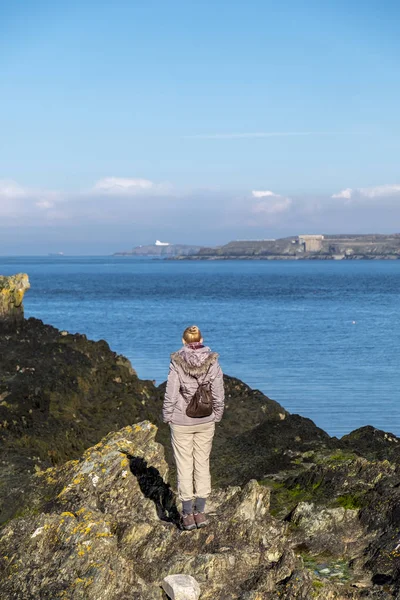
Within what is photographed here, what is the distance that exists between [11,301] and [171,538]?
28114 mm

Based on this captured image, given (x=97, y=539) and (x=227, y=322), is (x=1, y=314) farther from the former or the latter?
(x=227, y=322)

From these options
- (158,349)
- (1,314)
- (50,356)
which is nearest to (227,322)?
(158,349)

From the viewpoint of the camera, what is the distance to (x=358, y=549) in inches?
395

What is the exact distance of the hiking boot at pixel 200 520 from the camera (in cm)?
1006

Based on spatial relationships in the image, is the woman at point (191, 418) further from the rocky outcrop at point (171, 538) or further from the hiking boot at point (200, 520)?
the rocky outcrop at point (171, 538)

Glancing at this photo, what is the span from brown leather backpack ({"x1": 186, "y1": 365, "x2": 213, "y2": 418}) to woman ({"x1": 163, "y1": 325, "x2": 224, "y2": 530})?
0.17 ft

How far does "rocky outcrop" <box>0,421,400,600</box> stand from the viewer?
8.58 m

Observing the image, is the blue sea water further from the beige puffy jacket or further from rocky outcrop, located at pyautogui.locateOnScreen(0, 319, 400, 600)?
the beige puffy jacket

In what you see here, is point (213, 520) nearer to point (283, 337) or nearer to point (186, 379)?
point (186, 379)

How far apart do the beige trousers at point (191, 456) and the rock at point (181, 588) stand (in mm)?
1719

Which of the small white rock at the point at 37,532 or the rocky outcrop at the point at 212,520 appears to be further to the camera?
the small white rock at the point at 37,532

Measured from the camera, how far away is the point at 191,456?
34.4 feet

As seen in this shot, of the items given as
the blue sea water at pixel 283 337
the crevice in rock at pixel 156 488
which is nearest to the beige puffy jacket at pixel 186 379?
the crevice in rock at pixel 156 488

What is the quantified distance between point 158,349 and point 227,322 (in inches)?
1066
